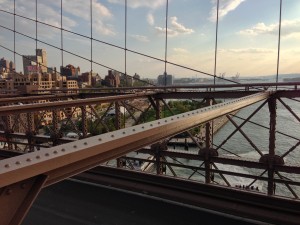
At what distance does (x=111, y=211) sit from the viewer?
672 centimetres

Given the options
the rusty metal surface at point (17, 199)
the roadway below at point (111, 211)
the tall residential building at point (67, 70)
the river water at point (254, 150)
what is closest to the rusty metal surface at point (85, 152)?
the rusty metal surface at point (17, 199)

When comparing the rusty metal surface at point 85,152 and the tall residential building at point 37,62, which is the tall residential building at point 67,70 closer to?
the tall residential building at point 37,62

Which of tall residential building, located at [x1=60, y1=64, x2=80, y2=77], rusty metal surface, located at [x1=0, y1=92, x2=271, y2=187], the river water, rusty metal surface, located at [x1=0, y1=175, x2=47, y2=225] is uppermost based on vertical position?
tall residential building, located at [x1=60, y1=64, x2=80, y2=77]

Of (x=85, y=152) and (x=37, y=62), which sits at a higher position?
(x=37, y=62)

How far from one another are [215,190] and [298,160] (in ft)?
122

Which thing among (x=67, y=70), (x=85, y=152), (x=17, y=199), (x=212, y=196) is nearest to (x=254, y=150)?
(x=67, y=70)

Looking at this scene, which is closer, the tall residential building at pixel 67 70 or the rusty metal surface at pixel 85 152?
the rusty metal surface at pixel 85 152

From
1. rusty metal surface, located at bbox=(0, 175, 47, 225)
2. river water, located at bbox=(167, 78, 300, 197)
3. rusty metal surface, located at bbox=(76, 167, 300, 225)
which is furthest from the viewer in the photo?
river water, located at bbox=(167, 78, 300, 197)

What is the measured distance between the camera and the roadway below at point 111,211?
6.22 metres

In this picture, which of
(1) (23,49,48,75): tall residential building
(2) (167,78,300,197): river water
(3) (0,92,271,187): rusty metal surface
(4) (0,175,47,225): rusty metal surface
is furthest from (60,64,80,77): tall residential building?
(2) (167,78,300,197): river water

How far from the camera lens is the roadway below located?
245 inches

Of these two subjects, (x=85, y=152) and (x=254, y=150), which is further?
(x=254, y=150)

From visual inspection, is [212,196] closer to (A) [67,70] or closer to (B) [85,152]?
(B) [85,152]

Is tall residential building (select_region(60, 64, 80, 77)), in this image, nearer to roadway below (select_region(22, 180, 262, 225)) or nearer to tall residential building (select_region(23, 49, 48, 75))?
tall residential building (select_region(23, 49, 48, 75))
